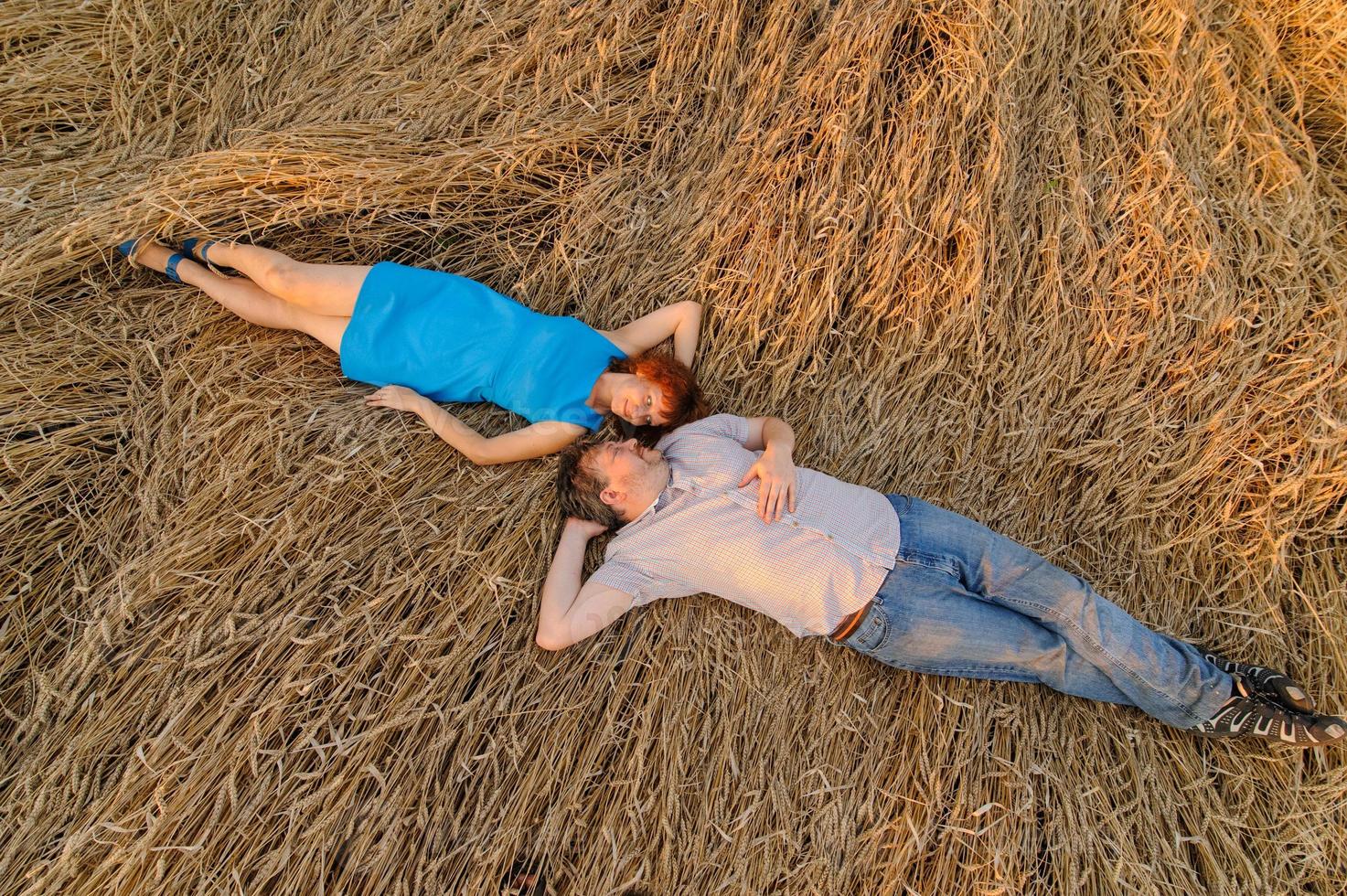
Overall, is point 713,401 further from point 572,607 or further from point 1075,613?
point 1075,613

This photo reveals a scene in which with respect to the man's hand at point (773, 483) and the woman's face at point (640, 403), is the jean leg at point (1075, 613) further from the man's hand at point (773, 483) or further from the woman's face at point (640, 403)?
the woman's face at point (640, 403)

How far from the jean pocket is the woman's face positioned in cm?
105

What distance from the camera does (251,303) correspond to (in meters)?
3.01

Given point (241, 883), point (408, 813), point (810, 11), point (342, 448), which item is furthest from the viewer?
point (810, 11)

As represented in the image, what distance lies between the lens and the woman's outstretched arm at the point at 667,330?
3188 millimetres

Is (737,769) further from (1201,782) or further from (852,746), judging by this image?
(1201,782)

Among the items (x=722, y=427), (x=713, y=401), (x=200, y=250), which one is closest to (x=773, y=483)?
(x=722, y=427)

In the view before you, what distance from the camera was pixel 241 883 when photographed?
228 cm

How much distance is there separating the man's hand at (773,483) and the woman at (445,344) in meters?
0.41

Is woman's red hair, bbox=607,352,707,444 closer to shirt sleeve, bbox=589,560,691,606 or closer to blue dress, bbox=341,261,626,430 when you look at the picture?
blue dress, bbox=341,261,626,430

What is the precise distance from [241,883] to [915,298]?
323cm

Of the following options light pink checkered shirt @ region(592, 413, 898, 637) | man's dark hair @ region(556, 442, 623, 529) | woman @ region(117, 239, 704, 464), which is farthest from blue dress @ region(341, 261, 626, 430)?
light pink checkered shirt @ region(592, 413, 898, 637)

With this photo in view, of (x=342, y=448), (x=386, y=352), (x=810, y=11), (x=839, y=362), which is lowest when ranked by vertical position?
(x=342, y=448)

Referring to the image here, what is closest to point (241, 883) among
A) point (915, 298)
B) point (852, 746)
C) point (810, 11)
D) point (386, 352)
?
point (386, 352)
